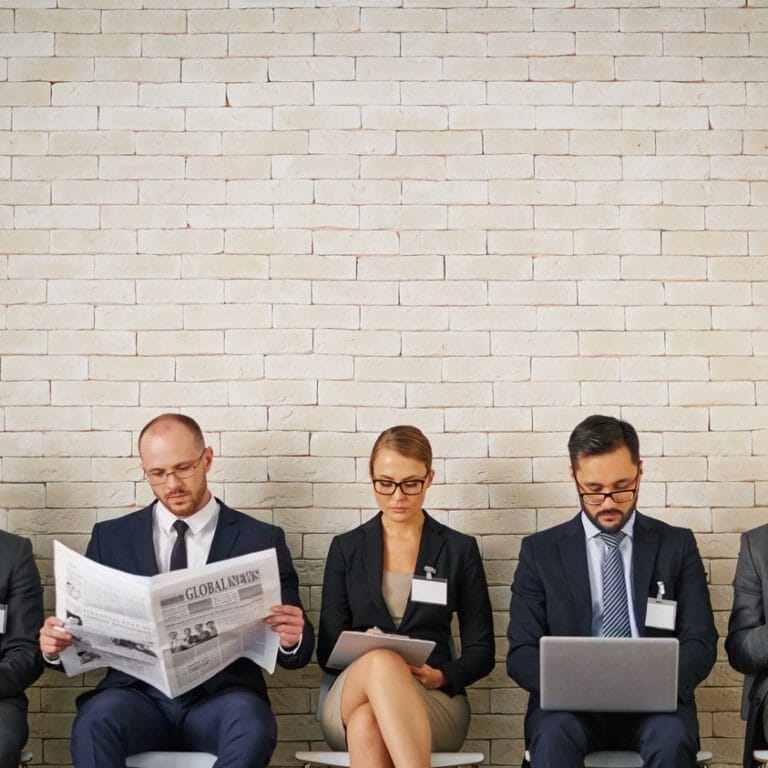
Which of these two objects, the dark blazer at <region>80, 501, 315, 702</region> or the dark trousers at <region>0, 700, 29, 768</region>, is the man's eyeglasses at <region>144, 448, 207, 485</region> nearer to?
the dark blazer at <region>80, 501, 315, 702</region>

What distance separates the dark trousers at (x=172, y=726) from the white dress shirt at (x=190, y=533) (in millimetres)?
426

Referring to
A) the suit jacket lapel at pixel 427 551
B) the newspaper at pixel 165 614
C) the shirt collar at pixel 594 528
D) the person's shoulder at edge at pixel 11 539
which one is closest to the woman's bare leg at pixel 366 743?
the newspaper at pixel 165 614

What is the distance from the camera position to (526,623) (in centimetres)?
353

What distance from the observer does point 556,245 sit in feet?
13.7

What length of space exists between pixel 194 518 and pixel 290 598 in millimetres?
424

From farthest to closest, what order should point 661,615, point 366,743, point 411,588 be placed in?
point 411,588, point 661,615, point 366,743

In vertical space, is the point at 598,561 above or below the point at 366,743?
above

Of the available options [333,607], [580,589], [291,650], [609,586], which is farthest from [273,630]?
[609,586]

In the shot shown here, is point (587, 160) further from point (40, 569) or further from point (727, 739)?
point (40, 569)

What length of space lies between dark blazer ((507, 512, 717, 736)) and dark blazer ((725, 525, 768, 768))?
11 centimetres

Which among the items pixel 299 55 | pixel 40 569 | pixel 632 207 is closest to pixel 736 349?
pixel 632 207

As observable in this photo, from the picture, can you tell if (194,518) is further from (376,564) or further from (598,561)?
(598,561)

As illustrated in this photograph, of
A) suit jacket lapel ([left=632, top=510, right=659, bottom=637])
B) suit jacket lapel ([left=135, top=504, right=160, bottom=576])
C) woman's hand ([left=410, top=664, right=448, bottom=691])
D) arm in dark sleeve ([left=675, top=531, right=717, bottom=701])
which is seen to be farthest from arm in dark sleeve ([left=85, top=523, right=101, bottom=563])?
arm in dark sleeve ([left=675, top=531, right=717, bottom=701])

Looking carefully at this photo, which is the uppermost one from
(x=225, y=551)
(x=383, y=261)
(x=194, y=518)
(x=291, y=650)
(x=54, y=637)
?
(x=383, y=261)
